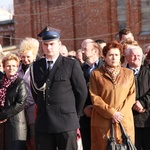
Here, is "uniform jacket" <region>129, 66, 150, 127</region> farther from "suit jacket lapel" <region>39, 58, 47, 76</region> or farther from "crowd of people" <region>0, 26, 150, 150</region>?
"suit jacket lapel" <region>39, 58, 47, 76</region>

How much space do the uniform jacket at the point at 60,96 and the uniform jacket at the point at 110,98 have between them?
434 mm

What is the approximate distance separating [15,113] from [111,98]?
1.54m

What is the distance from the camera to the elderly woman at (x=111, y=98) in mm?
Result: 6184

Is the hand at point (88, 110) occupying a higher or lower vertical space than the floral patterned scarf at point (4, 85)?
lower

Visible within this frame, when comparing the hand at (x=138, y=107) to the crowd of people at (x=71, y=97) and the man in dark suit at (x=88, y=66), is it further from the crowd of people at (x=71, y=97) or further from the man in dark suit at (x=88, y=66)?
the man in dark suit at (x=88, y=66)

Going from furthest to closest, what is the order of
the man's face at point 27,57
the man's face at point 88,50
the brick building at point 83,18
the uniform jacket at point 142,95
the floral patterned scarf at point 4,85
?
1. the brick building at point 83,18
2. the man's face at point 27,57
3. the man's face at point 88,50
4. the floral patterned scarf at point 4,85
5. the uniform jacket at point 142,95

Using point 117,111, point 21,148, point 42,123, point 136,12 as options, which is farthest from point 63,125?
→ point 136,12

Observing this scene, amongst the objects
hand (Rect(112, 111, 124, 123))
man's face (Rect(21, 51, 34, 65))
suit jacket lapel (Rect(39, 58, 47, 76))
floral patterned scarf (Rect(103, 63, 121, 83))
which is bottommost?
hand (Rect(112, 111, 124, 123))

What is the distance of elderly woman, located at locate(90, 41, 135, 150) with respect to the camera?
6184 mm

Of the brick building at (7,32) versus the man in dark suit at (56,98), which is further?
the brick building at (7,32)

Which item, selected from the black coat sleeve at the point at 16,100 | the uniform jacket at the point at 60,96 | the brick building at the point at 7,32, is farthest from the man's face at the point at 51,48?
the brick building at the point at 7,32

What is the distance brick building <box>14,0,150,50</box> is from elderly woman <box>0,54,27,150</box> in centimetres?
1382

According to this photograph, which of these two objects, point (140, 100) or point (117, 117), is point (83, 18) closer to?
point (140, 100)

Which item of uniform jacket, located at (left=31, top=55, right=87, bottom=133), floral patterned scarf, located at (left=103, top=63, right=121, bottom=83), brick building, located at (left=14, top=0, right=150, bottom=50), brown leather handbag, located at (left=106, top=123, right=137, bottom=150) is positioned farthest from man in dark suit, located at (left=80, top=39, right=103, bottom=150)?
brick building, located at (left=14, top=0, right=150, bottom=50)
